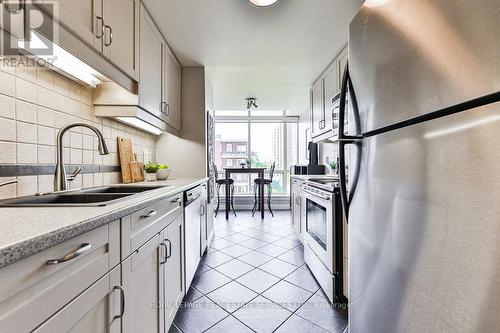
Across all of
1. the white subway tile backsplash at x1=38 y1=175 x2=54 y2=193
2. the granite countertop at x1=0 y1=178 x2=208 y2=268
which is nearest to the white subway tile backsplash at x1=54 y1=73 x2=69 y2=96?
the white subway tile backsplash at x1=38 y1=175 x2=54 y2=193

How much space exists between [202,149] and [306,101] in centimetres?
288

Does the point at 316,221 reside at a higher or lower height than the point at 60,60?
lower

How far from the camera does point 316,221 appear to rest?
2.23 metres

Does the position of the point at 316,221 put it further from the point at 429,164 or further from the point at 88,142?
the point at 88,142

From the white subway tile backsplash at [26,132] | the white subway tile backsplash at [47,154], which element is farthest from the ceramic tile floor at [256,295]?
the white subway tile backsplash at [26,132]

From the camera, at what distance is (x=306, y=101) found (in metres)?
4.88

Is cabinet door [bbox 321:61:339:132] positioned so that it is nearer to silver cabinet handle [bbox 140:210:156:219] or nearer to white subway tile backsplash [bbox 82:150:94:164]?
silver cabinet handle [bbox 140:210:156:219]

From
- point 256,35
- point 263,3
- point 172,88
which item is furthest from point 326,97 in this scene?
point 172,88

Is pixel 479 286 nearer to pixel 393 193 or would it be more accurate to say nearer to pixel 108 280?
pixel 393 193

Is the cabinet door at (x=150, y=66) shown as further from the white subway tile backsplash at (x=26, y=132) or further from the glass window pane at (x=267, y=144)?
the glass window pane at (x=267, y=144)

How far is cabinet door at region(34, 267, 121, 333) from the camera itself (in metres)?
0.56

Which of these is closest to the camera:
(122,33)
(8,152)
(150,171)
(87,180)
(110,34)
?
(8,152)

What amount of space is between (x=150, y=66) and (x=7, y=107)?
3.50 ft

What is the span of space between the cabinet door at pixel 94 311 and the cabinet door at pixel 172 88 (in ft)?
6.02
